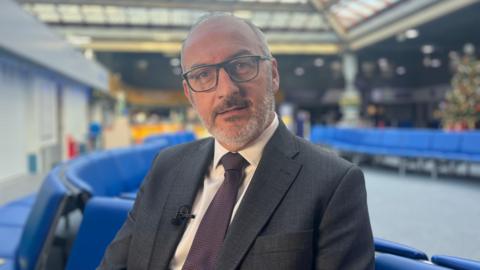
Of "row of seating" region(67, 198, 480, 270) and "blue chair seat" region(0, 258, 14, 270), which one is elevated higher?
"row of seating" region(67, 198, 480, 270)

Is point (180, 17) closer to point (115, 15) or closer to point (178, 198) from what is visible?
point (115, 15)

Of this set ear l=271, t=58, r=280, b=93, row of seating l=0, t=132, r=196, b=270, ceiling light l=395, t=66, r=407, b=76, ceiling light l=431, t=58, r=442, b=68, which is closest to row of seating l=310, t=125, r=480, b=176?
row of seating l=0, t=132, r=196, b=270

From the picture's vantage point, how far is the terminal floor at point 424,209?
368 centimetres

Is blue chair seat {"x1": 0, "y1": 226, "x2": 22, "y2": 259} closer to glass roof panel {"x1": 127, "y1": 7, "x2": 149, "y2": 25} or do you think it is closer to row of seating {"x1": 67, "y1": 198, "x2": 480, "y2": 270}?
row of seating {"x1": 67, "y1": 198, "x2": 480, "y2": 270}

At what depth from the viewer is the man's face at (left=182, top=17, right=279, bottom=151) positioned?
115cm

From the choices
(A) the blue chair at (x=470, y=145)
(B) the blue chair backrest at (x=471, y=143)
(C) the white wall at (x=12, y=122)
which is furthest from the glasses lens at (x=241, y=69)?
(C) the white wall at (x=12, y=122)

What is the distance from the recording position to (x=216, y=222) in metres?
1.14

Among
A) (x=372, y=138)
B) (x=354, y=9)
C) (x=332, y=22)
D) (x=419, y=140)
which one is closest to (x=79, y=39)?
(x=332, y=22)

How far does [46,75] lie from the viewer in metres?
10.3

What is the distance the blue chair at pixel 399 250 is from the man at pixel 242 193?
192 millimetres

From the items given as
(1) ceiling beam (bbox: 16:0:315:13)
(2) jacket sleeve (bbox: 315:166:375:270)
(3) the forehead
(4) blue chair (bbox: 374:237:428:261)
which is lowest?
(4) blue chair (bbox: 374:237:428:261)

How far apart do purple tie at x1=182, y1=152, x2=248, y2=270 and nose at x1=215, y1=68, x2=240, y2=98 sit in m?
0.19

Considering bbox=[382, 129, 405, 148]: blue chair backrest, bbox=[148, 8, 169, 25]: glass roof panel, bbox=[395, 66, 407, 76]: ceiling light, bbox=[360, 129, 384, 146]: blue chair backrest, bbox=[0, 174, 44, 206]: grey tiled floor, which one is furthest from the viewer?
bbox=[395, 66, 407, 76]: ceiling light

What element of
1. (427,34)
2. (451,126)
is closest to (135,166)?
(451,126)
